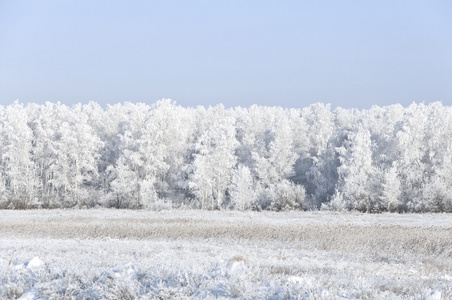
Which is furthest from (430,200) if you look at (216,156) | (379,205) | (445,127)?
(216,156)

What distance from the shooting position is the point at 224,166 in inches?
2025

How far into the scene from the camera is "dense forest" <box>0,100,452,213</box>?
147ft

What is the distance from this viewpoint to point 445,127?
49.0m

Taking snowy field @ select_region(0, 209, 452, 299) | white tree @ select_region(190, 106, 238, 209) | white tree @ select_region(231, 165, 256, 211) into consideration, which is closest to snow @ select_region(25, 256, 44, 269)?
snowy field @ select_region(0, 209, 452, 299)

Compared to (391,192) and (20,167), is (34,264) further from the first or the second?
(20,167)

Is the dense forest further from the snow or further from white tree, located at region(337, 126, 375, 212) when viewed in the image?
the snow

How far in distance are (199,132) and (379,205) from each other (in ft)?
96.9

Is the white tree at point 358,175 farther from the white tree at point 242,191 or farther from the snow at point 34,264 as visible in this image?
the snow at point 34,264

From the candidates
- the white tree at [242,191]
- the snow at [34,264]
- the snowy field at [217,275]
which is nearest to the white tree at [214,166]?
the white tree at [242,191]

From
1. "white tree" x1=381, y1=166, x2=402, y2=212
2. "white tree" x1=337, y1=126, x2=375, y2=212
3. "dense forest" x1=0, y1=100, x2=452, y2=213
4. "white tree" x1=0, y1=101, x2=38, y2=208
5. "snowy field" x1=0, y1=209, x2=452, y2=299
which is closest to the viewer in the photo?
"snowy field" x1=0, y1=209, x2=452, y2=299

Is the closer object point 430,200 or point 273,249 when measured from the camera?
point 273,249

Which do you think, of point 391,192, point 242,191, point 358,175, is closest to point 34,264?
point 242,191

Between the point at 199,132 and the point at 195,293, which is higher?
the point at 199,132

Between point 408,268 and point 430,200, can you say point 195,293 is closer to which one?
point 408,268
